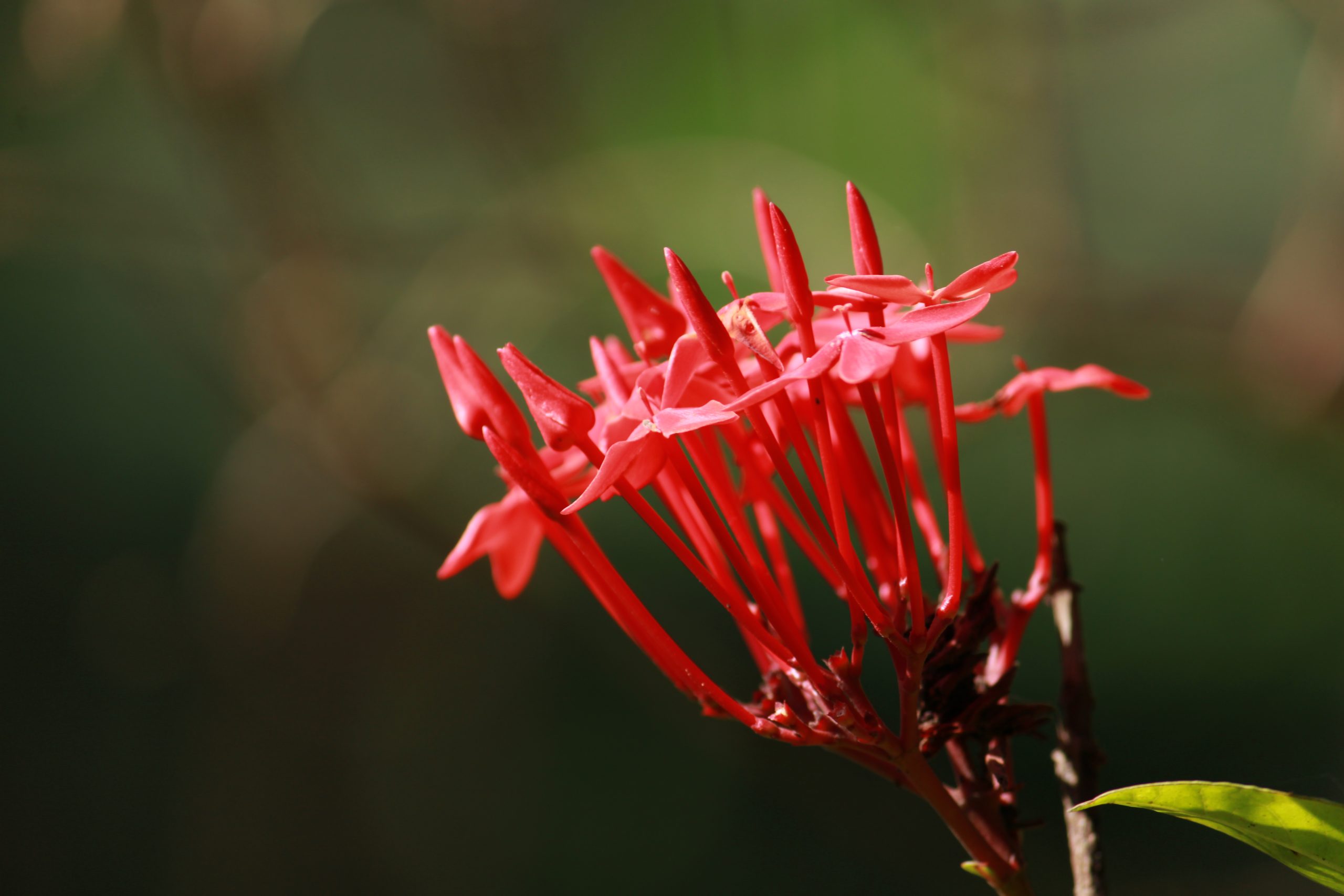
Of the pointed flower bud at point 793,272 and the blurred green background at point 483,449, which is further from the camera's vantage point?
the blurred green background at point 483,449

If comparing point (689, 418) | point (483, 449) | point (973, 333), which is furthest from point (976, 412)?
point (483, 449)

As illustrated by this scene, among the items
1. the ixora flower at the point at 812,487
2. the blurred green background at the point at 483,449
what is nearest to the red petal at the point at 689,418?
the ixora flower at the point at 812,487

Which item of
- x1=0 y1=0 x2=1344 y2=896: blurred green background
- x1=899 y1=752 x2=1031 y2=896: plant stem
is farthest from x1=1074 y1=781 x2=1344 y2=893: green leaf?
x1=0 y1=0 x2=1344 y2=896: blurred green background

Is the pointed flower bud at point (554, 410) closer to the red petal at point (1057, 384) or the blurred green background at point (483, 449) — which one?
the red petal at point (1057, 384)

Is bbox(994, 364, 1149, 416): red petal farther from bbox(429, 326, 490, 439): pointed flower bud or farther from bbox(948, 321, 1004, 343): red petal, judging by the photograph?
bbox(429, 326, 490, 439): pointed flower bud

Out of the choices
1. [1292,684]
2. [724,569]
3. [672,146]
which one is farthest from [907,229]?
[724,569]

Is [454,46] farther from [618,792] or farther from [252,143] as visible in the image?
[618,792]
